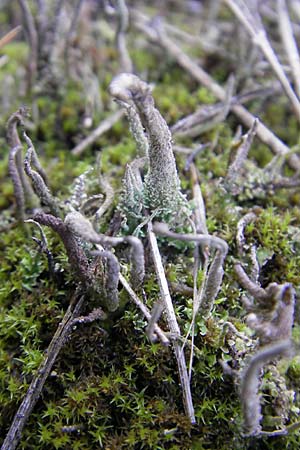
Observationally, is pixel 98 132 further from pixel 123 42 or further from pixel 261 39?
pixel 261 39

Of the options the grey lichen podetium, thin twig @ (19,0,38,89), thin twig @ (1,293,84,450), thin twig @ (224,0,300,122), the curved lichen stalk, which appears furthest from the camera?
thin twig @ (19,0,38,89)

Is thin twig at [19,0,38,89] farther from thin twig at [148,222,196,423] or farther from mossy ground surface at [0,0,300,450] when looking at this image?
thin twig at [148,222,196,423]

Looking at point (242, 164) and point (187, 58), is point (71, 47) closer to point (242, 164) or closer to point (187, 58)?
point (187, 58)

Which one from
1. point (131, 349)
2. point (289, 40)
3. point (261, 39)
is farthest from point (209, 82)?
point (131, 349)

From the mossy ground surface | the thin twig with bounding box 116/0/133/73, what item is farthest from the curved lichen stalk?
the thin twig with bounding box 116/0/133/73

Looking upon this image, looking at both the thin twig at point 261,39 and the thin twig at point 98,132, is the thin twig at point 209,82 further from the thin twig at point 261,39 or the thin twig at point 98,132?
the thin twig at point 98,132

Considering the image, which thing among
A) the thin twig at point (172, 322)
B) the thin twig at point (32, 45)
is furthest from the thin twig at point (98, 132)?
the thin twig at point (172, 322)
